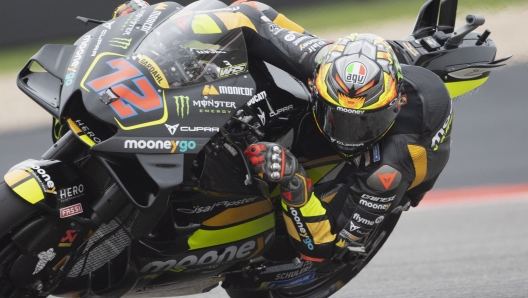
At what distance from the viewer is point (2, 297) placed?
2949 mm

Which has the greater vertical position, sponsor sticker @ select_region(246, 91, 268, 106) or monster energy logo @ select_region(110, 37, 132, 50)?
monster energy logo @ select_region(110, 37, 132, 50)

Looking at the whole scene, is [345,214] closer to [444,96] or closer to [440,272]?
[444,96]

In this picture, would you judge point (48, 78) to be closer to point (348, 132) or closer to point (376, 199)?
point (348, 132)

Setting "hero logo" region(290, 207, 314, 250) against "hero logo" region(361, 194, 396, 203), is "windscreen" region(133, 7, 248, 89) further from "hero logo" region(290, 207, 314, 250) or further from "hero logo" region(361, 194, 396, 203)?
"hero logo" region(361, 194, 396, 203)

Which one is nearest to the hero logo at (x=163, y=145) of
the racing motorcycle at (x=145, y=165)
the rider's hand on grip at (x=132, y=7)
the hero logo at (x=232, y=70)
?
the racing motorcycle at (x=145, y=165)

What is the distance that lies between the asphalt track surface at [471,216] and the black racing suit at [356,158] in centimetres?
128

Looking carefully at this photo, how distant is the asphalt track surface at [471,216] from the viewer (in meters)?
4.95

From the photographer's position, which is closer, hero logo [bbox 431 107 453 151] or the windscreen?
the windscreen

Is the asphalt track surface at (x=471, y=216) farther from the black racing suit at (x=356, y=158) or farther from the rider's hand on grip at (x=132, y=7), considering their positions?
the rider's hand on grip at (x=132, y=7)

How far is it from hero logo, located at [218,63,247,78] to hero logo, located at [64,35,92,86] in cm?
50

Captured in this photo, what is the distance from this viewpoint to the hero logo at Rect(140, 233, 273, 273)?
339cm

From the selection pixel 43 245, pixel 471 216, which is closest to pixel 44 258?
pixel 43 245

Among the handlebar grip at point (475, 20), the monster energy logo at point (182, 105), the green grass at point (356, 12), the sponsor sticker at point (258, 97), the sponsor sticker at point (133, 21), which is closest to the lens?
the monster energy logo at point (182, 105)

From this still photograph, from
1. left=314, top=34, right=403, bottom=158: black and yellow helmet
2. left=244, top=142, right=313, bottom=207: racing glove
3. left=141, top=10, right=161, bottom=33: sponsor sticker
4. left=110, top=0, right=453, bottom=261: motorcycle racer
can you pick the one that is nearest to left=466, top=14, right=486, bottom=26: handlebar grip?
left=110, top=0, right=453, bottom=261: motorcycle racer
